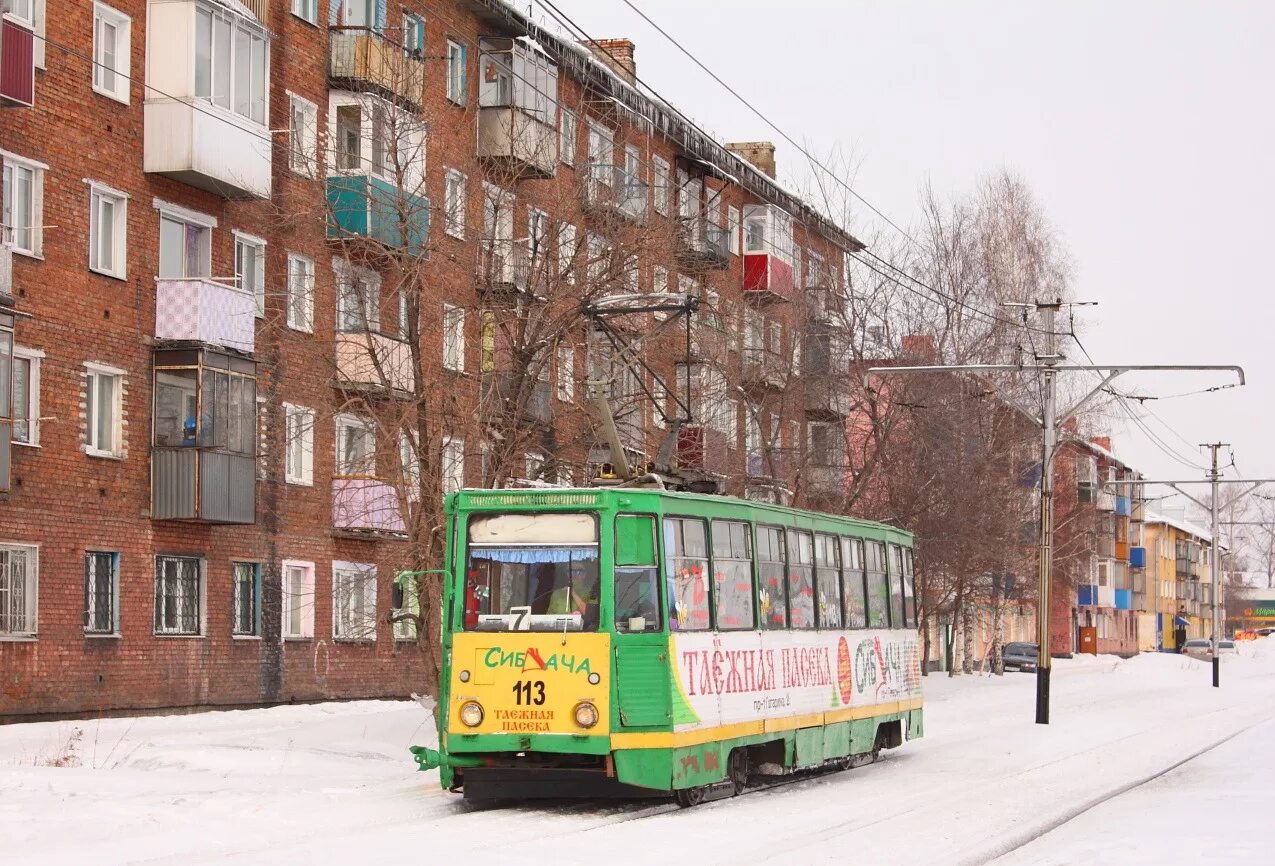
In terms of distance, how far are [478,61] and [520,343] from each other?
1745cm

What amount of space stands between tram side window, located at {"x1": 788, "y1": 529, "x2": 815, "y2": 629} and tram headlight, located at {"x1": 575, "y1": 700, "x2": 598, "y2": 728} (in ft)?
13.7

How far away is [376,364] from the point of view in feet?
74.5

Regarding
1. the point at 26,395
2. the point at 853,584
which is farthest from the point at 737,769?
the point at 26,395

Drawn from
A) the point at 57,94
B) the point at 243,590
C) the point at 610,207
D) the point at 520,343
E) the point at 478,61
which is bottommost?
the point at 243,590

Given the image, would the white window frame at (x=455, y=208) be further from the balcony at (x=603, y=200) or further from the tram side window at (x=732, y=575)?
the tram side window at (x=732, y=575)

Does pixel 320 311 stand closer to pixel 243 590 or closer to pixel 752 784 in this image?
Answer: pixel 243 590

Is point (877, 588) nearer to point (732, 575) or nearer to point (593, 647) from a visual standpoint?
point (732, 575)

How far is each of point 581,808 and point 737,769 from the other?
2187mm

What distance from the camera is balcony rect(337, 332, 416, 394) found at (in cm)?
2344

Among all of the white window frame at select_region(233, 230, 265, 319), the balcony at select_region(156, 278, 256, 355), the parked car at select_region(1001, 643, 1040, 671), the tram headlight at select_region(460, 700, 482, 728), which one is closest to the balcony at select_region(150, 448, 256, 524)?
the balcony at select_region(156, 278, 256, 355)

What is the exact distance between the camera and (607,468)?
19.3m

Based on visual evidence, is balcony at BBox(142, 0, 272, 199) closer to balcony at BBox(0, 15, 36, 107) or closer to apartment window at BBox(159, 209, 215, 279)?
apartment window at BBox(159, 209, 215, 279)

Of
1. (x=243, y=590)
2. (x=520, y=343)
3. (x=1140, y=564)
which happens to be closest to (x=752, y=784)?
(x=520, y=343)

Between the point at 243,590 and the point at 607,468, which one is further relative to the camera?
the point at 243,590
